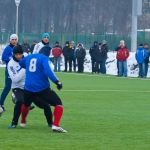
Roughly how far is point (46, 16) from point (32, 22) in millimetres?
1667

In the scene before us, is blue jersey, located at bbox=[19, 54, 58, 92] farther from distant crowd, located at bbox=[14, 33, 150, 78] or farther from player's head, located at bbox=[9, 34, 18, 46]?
distant crowd, located at bbox=[14, 33, 150, 78]

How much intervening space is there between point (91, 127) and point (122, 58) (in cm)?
2519

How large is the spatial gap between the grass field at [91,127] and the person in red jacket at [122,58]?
607 inches

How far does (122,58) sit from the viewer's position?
40.8m

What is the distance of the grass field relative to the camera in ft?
43.1

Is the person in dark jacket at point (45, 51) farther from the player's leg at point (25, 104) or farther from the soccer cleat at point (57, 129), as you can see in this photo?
the soccer cleat at point (57, 129)

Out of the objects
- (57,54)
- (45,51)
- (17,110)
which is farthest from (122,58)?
(45,51)

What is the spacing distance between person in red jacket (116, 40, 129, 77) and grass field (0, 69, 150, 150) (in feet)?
50.6

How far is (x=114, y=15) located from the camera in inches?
3521

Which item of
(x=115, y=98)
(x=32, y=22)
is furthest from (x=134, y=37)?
(x=32, y=22)

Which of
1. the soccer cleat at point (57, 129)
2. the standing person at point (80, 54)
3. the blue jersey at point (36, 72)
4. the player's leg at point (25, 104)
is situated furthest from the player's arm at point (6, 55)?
the standing person at point (80, 54)

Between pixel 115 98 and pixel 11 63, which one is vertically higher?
pixel 11 63

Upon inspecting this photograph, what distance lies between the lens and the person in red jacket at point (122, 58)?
40.5 m

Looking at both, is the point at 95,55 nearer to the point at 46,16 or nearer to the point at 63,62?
the point at 63,62
